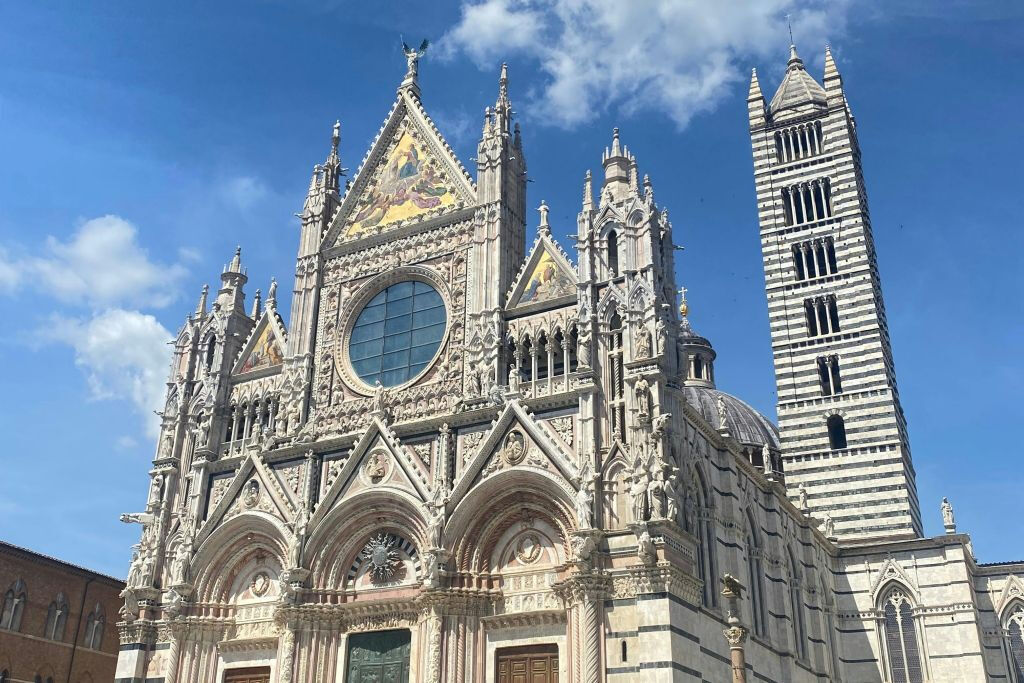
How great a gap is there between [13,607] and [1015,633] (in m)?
A: 35.4

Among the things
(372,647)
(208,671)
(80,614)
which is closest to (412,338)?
(372,647)

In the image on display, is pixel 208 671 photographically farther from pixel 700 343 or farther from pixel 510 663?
pixel 700 343

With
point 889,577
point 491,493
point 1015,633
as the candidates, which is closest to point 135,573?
point 491,493

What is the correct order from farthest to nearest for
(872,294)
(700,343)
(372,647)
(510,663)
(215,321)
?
(700,343), (872,294), (215,321), (372,647), (510,663)

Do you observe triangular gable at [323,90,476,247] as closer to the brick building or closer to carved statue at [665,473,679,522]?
carved statue at [665,473,679,522]

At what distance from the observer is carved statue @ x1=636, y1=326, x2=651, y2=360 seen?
954 inches

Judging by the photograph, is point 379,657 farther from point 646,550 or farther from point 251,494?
point 646,550

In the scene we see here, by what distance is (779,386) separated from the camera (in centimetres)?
4209

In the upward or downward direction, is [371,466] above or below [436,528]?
above

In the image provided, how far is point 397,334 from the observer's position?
30281 millimetres

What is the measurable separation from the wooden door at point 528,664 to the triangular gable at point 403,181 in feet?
44.9

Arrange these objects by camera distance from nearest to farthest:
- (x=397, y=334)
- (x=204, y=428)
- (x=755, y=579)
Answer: (x=755, y=579) < (x=397, y=334) < (x=204, y=428)

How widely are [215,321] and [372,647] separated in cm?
1309

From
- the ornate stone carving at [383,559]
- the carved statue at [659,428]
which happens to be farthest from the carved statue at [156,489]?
the carved statue at [659,428]
